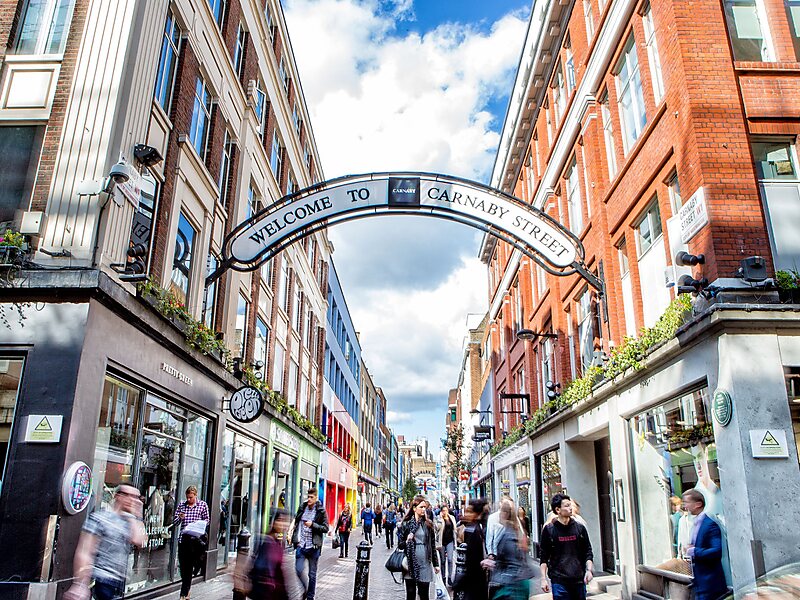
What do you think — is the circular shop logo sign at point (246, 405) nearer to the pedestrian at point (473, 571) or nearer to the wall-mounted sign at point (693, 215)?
the pedestrian at point (473, 571)

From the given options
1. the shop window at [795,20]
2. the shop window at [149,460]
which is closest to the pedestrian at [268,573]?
the shop window at [149,460]

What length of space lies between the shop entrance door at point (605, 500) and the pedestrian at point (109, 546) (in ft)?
41.1

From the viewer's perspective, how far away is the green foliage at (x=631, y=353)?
32.3 ft

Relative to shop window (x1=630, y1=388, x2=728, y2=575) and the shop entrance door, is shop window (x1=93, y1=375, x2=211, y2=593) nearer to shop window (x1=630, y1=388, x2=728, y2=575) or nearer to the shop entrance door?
shop window (x1=630, y1=388, x2=728, y2=575)

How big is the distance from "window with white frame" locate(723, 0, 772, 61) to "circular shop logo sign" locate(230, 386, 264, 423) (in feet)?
38.6

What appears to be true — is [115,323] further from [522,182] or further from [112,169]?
[522,182]

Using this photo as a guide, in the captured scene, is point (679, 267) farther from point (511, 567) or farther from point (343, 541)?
point (343, 541)

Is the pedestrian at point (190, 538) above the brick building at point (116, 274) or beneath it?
beneath

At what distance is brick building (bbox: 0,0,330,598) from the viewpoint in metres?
8.32

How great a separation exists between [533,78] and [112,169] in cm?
1631

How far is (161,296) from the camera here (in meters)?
11.3

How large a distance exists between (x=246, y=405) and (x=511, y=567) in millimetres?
9743

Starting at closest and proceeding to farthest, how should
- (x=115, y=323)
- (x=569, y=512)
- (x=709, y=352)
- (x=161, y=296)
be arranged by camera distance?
1. (x=569, y=512)
2. (x=709, y=352)
3. (x=115, y=323)
4. (x=161, y=296)

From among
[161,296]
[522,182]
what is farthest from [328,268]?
[161,296]
